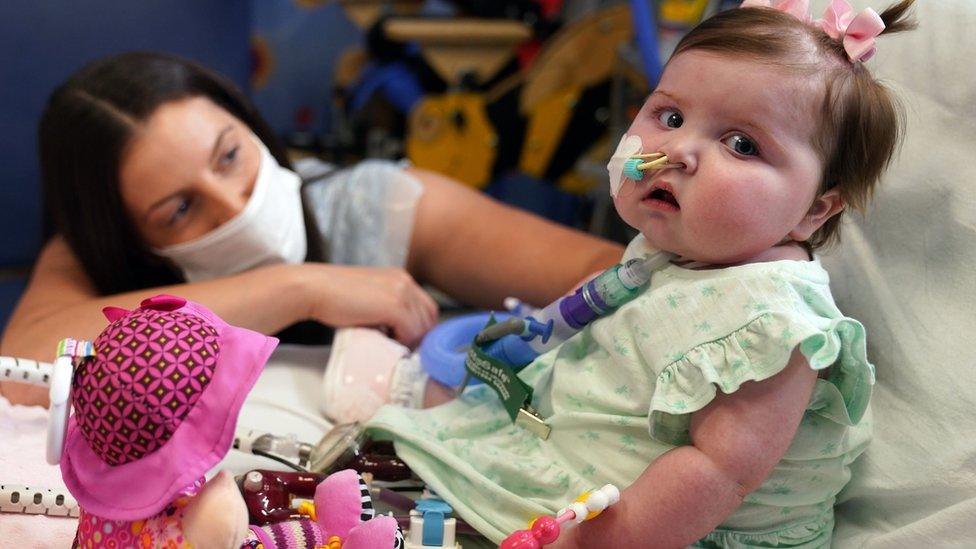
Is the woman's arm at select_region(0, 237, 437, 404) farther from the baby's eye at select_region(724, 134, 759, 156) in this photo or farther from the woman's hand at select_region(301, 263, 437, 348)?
the baby's eye at select_region(724, 134, 759, 156)

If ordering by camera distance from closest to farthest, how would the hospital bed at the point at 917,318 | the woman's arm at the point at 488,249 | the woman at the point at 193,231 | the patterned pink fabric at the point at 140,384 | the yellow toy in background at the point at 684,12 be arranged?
the patterned pink fabric at the point at 140,384
the hospital bed at the point at 917,318
the woman at the point at 193,231
the woman's arm at the point at 488,249
the yellow toy in background at the point at 684,12

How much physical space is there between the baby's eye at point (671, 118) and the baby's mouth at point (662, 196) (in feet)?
0.19

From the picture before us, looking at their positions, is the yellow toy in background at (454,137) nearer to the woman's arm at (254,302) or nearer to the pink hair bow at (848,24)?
Answer: the woman's arm at (254,302)

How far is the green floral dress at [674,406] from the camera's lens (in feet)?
2.16

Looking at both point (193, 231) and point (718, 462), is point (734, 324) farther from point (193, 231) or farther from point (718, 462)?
point (193, 231)

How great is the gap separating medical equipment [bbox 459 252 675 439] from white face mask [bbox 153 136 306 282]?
49 cm

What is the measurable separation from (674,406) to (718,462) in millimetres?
50

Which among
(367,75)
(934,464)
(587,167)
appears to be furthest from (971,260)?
(367,75)

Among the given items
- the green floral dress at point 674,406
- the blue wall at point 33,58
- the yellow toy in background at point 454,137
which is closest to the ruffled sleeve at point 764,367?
the green floral dress at point 674,406

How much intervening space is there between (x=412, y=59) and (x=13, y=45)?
3.29ft

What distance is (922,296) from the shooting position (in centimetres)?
86

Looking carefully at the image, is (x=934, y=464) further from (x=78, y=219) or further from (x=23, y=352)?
(x=78, y=219)

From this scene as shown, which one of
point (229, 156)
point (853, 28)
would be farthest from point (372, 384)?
point (853, 28)

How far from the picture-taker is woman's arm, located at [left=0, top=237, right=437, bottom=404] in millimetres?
1082
